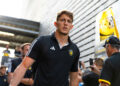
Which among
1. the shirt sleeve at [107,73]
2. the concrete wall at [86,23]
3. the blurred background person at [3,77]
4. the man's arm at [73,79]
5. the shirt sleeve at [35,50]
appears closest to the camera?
the shirt sleeve at [35,50]

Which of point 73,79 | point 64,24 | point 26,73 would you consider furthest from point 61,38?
point 26,73

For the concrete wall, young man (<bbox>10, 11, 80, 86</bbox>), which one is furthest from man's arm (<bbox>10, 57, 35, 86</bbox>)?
the concrete wall

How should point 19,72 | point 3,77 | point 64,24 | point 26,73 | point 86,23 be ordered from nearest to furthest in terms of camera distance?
1. point 19,72
2. point 64,24
3. point 26,73
4. point 86,23
5. point 3,77

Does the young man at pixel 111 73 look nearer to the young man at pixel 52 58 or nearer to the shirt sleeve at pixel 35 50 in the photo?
the young man at pixel 52 58

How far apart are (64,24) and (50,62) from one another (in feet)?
1.73

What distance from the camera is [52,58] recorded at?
2275 mm

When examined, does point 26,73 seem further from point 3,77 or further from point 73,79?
point 3,77

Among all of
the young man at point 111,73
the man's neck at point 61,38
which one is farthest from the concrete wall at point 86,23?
the man's neck at point 61,38

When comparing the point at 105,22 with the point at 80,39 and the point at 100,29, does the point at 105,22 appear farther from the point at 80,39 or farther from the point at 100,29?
the point at 80,39

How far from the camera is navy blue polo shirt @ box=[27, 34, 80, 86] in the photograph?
7.34ft

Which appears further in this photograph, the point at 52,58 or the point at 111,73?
the point at 111,73

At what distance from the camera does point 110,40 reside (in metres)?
2.78

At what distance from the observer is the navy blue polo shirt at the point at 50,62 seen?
2.24 m

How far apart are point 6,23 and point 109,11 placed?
10.3 meters
